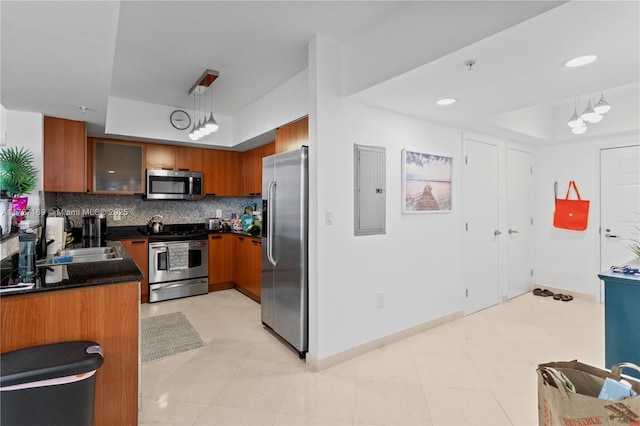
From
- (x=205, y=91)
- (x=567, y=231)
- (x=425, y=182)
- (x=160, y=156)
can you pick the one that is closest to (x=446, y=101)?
(x=425, y=182)

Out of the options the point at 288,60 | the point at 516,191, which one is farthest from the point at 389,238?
the point at 516,191

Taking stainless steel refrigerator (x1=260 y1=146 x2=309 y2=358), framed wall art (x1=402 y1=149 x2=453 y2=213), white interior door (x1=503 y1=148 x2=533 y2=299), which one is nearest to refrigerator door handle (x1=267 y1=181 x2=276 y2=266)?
stainless steel refrigerator (x1=260 y1=146 x2=309 y2=358)

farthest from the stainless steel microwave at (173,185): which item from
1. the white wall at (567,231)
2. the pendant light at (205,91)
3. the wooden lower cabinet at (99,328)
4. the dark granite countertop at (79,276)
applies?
the white wall at (567,231)

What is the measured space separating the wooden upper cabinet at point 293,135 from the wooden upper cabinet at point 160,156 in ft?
6.49

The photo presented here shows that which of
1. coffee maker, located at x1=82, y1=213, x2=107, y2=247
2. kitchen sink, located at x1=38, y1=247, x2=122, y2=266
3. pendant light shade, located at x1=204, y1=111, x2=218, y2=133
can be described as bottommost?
kitchen sink, located at x1=38, y1=247, x2=122, y2=266

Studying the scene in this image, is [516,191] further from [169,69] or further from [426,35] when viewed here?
[169,69]

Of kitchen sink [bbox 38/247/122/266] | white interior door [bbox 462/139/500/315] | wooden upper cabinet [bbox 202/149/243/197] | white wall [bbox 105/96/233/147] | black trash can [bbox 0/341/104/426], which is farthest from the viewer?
wooden upper cabinet [bbox 202/149/243/197]

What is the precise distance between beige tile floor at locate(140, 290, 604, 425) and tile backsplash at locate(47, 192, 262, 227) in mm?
2108

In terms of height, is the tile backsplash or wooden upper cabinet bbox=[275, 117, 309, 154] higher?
wooden upper cabinet bbox=[275, 117, 309, 154]

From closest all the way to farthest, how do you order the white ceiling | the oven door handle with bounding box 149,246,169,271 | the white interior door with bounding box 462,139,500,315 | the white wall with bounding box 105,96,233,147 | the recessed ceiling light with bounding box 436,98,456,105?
1. the white ceiling
2. the recessed ceiling light with bounding box 436,98,456,105
3. the white interior door with bounding box 462,139,500,315
4. the white wall with bounding box 105,96,233,147
5. the oven door handle with bounding box 149,246,169,271

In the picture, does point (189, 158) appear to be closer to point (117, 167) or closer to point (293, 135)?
point (117, 167)

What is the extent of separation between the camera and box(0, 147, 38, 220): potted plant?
2.51 m

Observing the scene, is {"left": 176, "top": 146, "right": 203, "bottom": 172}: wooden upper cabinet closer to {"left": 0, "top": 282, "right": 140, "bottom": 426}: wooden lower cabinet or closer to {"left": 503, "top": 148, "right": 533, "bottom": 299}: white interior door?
{"left": 0, "top": 282, "right": 140, "bottom": 426}: wooden lower cabinet

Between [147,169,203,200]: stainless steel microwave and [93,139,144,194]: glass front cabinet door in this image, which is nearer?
[93,139,144,194]: glass front cabinet door
